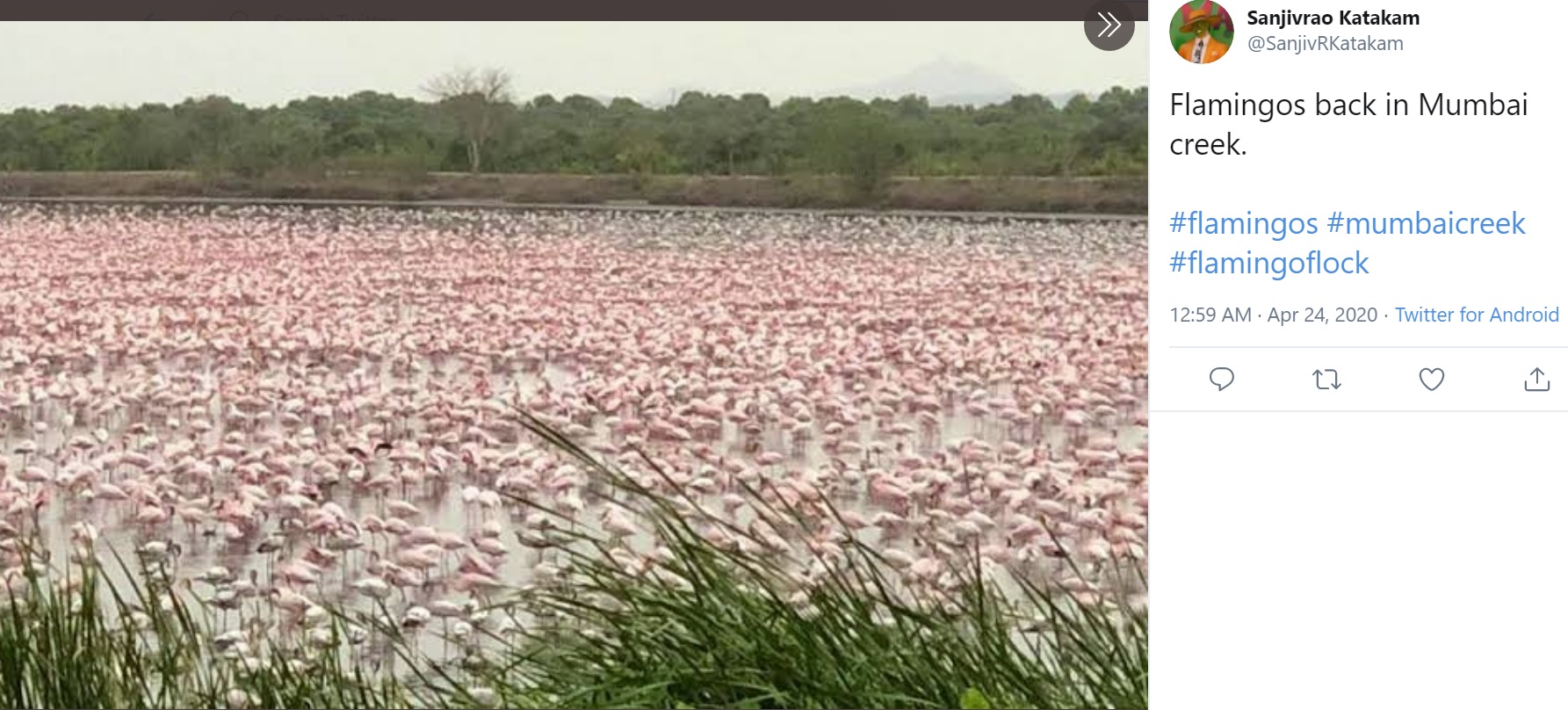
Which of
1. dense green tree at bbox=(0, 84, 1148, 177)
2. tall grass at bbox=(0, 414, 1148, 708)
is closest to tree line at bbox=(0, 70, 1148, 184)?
dense green tree at bbox=(0, 84, 1148, 177)

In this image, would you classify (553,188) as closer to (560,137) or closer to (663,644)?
(560,137)

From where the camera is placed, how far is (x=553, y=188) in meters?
1.97

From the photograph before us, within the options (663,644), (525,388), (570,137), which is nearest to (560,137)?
(570,137)

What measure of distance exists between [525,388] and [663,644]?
1.25ft

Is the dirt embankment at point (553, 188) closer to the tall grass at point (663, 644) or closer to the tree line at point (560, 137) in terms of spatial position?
the tree line at point (560, 137)

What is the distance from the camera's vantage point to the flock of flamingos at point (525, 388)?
1.88m

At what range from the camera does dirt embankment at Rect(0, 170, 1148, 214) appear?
77.4 inches

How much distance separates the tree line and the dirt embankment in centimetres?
1

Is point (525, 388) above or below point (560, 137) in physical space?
below
